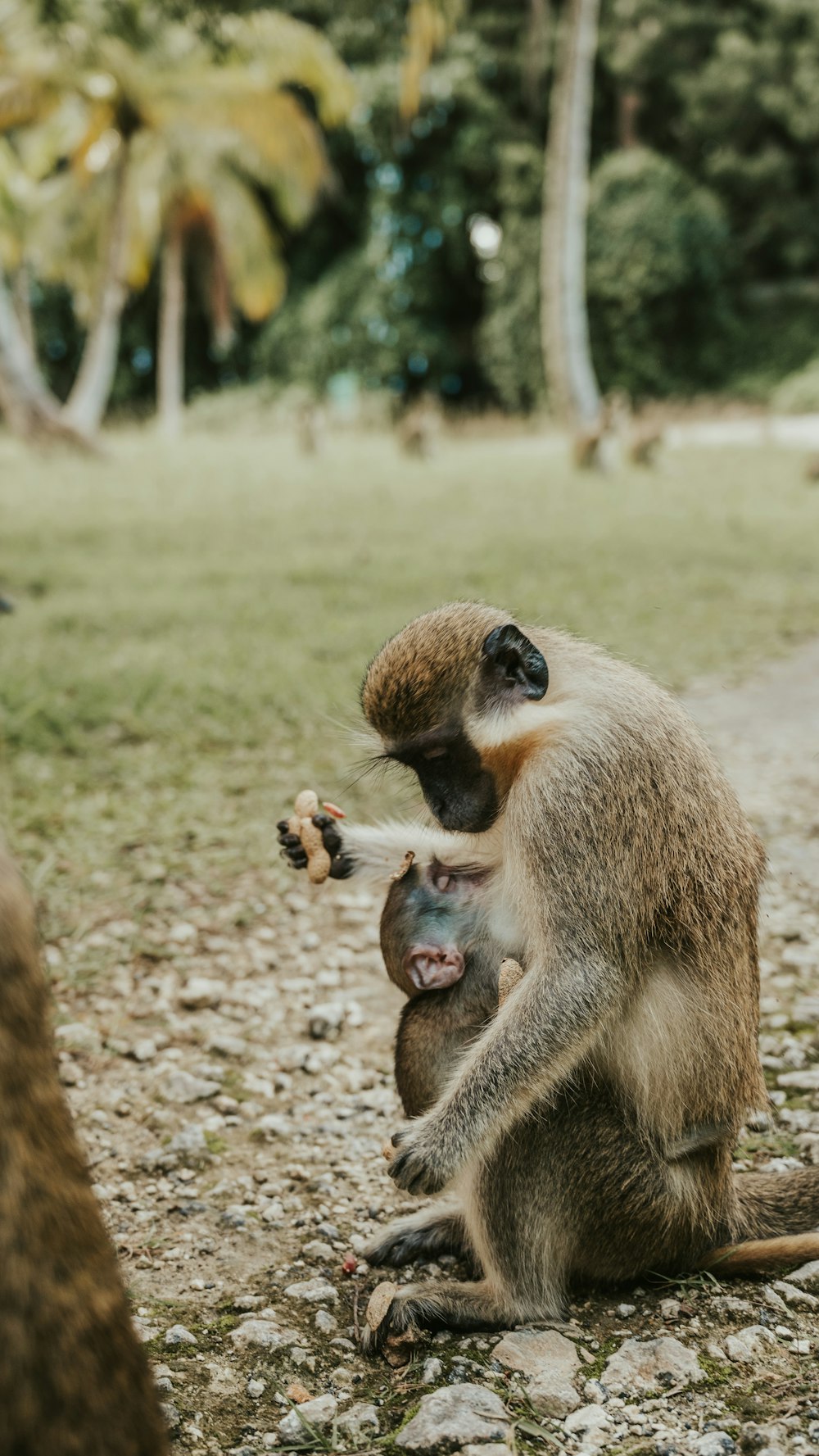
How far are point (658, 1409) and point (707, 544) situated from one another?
926 centimetres

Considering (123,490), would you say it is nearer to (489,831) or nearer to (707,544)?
(707,544)

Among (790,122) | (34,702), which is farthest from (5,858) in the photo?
(790,122)

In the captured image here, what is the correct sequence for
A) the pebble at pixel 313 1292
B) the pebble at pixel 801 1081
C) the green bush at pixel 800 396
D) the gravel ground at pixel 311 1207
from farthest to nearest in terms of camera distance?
1. the green bush at pixel 800 396
2. the pebble at pixel 801 1081
3. the pebble at pixel 313 1292
4. the gravel ground at pixel 311 1207

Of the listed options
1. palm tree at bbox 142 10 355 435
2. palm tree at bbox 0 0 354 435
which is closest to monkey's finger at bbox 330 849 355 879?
palm tree at bbox 0 0 354 435

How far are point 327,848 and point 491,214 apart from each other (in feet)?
89.3

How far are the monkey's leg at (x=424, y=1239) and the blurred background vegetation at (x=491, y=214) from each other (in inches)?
849

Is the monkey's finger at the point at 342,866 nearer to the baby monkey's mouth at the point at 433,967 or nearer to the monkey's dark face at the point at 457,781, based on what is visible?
the baby monkey's mouth at the point at 433,967

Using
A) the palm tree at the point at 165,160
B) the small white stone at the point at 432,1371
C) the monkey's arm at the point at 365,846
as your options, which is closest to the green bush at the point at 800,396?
the palm tree at the point at 165,160

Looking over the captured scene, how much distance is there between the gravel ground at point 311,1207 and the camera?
2244mm

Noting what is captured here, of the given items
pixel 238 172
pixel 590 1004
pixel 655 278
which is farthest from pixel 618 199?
pixel 590 1004

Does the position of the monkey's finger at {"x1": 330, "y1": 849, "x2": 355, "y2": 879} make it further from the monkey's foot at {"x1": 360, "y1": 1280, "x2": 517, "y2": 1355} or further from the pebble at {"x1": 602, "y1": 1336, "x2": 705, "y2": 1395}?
the pebble at {"x1": 602, "y1": 1336, "x2": 705, "y2": 1395}

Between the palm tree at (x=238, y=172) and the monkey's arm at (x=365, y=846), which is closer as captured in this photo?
the monkey's arm at (x=365, y=846)

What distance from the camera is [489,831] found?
278 cm

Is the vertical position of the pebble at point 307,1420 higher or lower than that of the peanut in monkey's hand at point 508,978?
lower
